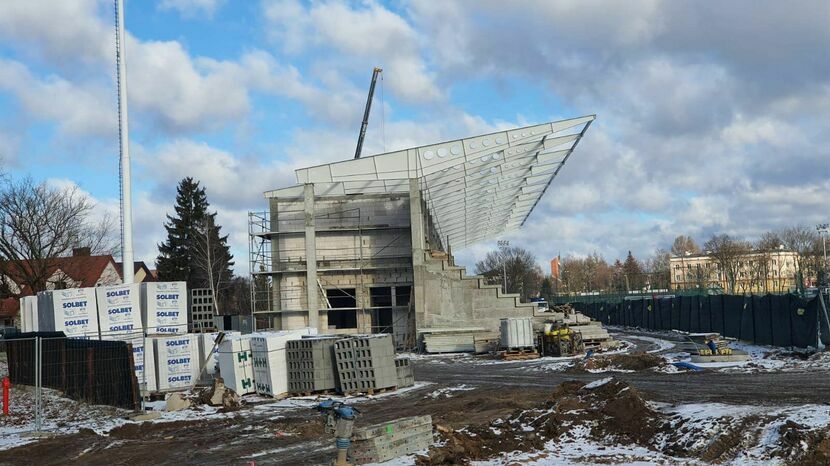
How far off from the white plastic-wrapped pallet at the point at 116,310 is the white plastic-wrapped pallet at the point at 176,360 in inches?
43.8

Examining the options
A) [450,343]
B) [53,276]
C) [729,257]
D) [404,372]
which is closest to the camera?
[404,372]

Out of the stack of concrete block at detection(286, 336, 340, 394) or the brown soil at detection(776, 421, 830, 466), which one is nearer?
the brown soil at detection(776, 421, 830, 466)

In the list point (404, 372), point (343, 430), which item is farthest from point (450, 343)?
point (343, 430)

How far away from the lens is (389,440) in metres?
10.9

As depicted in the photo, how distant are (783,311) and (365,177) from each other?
21269mm

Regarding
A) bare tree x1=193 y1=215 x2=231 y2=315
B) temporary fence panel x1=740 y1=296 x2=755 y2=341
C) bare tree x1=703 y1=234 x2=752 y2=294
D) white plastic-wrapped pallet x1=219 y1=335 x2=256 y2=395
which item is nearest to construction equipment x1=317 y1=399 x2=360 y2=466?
white plastic-wrapped pallet x1=219 y1=335 x2=256 y2=395

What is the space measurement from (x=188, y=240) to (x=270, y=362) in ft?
167

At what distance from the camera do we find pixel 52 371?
762 inches

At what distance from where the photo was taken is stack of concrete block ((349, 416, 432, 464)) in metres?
10.7

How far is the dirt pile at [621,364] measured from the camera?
23.2m

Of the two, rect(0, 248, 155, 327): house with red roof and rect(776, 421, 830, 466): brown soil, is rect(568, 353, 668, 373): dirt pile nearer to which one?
rect(776, 421, 830, 466): brown soil

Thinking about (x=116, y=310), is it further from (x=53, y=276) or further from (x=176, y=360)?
(x=53, y=276)

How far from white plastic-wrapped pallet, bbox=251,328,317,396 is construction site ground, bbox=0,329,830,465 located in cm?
67

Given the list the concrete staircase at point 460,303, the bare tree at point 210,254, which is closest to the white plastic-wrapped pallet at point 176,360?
the concrete staircase at point 460,303
